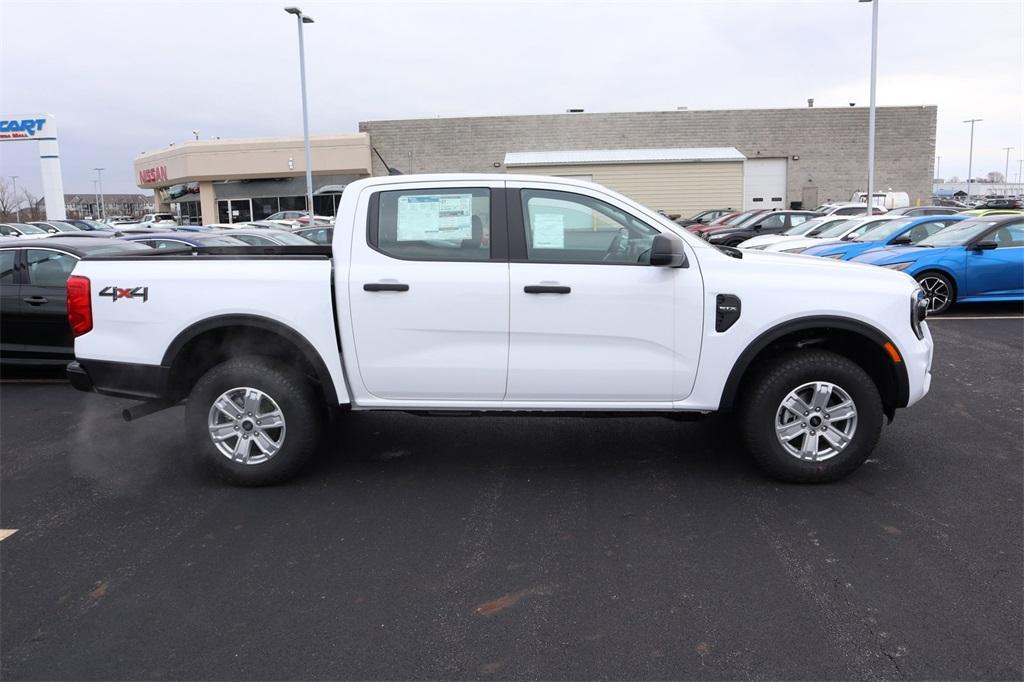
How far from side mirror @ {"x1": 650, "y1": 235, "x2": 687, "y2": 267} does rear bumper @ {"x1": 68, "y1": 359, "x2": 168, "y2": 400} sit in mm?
3147

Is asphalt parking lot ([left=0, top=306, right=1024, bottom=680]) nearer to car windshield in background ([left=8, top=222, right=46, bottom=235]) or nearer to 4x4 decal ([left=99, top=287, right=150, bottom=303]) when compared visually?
4x4 decal ([left=99, top=287, right=150, bottom=303])

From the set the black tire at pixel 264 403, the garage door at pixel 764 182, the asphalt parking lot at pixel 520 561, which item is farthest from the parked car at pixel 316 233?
the garage door at pixel 764 182

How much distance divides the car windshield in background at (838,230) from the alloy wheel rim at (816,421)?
14.6 m

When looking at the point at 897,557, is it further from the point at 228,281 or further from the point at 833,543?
the point at 228,281

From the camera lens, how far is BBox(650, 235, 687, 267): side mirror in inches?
175

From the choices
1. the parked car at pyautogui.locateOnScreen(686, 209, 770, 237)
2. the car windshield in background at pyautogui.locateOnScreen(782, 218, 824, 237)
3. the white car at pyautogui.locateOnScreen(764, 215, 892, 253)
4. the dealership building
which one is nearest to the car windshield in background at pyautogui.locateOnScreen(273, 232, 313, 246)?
the white car at pyautogui.locateOnScreen(764, 215, 892, 253)

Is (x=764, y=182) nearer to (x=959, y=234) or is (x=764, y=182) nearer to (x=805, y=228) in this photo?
(x=805, y=228)

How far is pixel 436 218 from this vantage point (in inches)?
190

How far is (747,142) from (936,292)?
35.2m

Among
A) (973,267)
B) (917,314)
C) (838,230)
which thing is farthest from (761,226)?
(917,314)

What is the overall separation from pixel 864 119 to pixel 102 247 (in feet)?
145

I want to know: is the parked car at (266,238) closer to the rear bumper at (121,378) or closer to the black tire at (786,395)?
the rear bumper at (121,378)

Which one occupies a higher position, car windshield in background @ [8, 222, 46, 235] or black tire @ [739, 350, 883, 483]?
car windshield in background @ [8, 222, 46, 235]

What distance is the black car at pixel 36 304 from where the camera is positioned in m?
7.99
